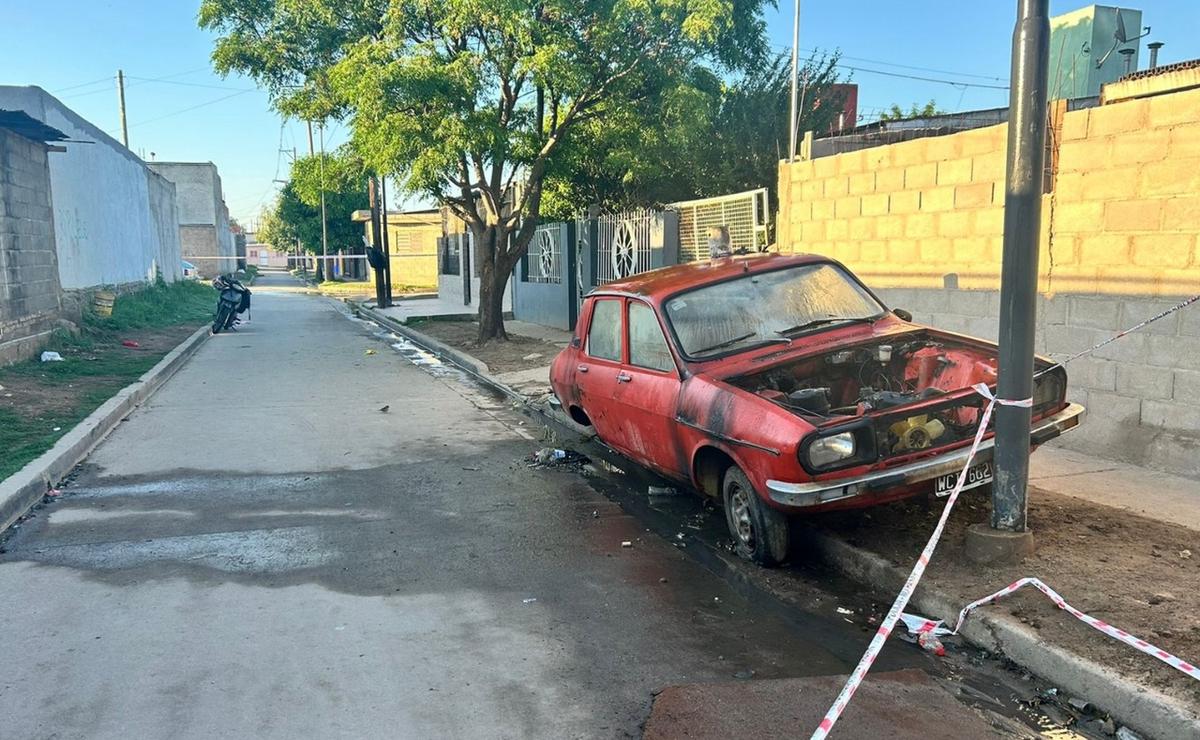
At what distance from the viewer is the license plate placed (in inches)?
188

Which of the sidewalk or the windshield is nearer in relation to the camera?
the sidewalk

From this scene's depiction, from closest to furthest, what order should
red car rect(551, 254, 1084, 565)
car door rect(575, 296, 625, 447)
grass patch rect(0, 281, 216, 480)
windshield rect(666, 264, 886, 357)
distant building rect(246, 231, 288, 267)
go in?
red car rect(551, 254, 1084, 565), windshield rect(666, 264, 886, 357), car door rect(575, 296, 625, 447), grass patch rect(0, 281, 216, 480), distant building rect(246, 231, 288, 267)

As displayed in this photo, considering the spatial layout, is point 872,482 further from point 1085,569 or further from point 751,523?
point 1085,569

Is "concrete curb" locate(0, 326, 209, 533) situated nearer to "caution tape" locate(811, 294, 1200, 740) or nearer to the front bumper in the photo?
the front bumper

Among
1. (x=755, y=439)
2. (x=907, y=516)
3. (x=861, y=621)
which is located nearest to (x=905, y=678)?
(x=861, y=621)

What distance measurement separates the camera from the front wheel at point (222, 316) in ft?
69.9

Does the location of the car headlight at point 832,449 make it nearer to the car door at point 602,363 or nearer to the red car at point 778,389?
the red car at point 778,389

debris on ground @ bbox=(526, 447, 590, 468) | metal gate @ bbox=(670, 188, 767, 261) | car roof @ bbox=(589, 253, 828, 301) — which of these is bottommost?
debris on ground @ bbox=(526, 447, 590, 468)

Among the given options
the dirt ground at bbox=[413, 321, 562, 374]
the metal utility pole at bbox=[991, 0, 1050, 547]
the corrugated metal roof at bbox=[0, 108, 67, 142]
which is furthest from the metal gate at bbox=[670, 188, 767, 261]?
the corrugated metal roof at bbox=[0, 108, 67, 142]

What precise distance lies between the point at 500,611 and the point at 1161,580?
3.34 meters

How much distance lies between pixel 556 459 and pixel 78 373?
28.4 ft

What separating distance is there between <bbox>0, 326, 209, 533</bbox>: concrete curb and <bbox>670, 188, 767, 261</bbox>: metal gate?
7.86 m

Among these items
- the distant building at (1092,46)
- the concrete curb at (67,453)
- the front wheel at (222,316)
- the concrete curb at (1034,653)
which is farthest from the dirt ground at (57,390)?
the distant building at (1092,46)

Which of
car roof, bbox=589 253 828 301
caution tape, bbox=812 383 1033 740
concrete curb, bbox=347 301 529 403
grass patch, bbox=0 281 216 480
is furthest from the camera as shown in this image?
concrete curb, bbox=347 301 529 403
